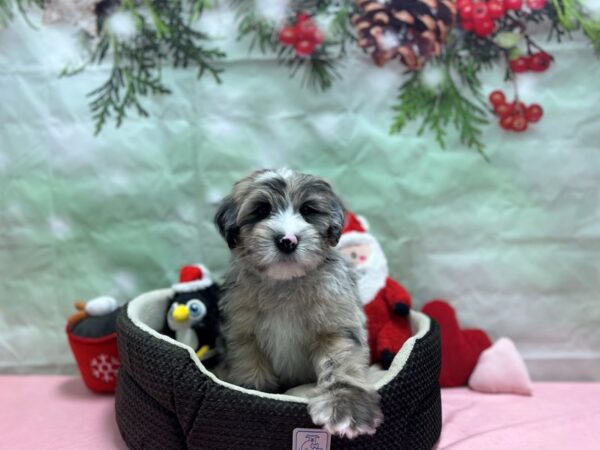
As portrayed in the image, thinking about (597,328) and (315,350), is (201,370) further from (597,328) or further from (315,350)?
(597,328)

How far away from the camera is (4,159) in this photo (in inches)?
118

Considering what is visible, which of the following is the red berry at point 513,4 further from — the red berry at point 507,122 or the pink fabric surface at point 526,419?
the pink fabric surface at point 526,419

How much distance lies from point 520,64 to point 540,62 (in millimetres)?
103

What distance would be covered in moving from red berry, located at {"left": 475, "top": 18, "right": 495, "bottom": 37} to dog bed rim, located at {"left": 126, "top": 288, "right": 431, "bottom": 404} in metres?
1.55

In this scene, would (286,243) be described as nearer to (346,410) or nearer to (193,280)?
(346,410)

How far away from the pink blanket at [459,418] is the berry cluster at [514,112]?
1.48m

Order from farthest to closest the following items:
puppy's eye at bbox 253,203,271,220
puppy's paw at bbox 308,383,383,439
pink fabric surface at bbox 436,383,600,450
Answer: pink fabric surface at bbox 436,383,600,450 < puppy's eye at bbox 253,203,271,220 < puppy's paw at bbox 308,383,383,439

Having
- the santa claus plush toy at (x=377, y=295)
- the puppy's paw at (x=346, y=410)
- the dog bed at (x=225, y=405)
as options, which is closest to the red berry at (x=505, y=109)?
the santa claus plush toy at (x=377, y=295)

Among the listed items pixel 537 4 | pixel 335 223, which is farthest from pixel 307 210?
pixel 537 4

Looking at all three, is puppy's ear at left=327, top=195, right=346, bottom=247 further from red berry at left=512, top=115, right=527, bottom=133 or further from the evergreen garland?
red berry at left=512, top=115, right=527, bottom=133

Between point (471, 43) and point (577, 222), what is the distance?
Answer: 1168mm

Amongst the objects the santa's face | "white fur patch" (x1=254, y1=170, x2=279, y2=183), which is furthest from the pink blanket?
"white fur patch" (x1=254, y1=170, x2=279, y2=183)

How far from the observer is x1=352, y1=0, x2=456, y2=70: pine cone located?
277 centimetres

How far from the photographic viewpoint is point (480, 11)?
2756 mm
